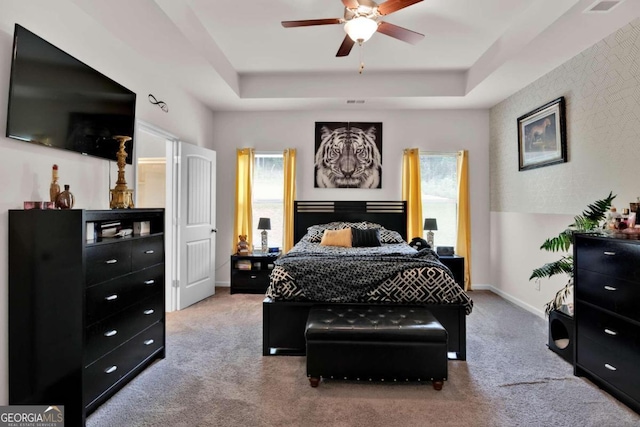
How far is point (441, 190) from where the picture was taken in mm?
5246

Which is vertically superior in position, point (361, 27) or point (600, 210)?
point (361, 27)

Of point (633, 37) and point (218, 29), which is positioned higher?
point (218, 29)

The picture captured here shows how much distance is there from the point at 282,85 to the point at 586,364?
434 cm

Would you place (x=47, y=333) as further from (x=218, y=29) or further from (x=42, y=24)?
(x=218, y=29)

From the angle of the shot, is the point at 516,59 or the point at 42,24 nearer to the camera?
the point at 42,24

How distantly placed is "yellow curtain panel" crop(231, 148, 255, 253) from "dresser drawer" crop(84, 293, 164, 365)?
7.83 ft

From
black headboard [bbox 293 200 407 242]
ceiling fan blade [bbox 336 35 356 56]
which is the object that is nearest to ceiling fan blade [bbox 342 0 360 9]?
ceiling fan blade [bbox 336 35 356 56]

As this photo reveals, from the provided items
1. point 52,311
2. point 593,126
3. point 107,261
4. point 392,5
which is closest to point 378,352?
point 107,261

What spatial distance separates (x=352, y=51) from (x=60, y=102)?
2.88 m

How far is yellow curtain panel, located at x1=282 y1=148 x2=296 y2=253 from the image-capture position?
5.14 meters

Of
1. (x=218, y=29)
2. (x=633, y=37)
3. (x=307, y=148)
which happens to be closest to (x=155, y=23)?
(x=218, y=29)

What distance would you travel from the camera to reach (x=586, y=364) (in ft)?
7.98

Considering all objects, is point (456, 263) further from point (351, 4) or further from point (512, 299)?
point (351, 4)

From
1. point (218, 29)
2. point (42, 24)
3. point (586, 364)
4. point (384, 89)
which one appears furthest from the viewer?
point (384, 89)
